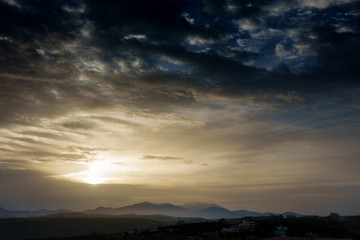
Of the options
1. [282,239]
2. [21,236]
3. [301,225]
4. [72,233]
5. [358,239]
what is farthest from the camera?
[72,233]

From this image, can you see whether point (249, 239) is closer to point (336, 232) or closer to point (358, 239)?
A: point (358, 239)

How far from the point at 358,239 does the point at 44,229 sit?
188m

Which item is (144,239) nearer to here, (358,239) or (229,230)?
(229,230)

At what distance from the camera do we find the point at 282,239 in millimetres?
57250

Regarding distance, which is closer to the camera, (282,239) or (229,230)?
(282,239)

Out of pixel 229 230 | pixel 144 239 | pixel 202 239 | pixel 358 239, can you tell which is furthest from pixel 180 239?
pixel 358 239

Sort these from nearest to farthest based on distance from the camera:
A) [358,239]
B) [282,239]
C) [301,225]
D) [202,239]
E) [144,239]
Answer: [282,239], [358,239], [202,239], [144,239], [301,225]

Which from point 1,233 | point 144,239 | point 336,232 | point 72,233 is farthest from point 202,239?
point 1,233

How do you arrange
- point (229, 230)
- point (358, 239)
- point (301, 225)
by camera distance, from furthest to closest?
point (301, 225)
point (229, 230)
point (358, 239)

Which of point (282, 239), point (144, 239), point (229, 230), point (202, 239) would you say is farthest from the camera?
point (229, 230)

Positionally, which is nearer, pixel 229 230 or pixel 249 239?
pixel 249 239

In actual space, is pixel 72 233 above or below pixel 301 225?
below

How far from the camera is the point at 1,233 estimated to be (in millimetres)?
190250

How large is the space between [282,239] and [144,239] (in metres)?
36.0
